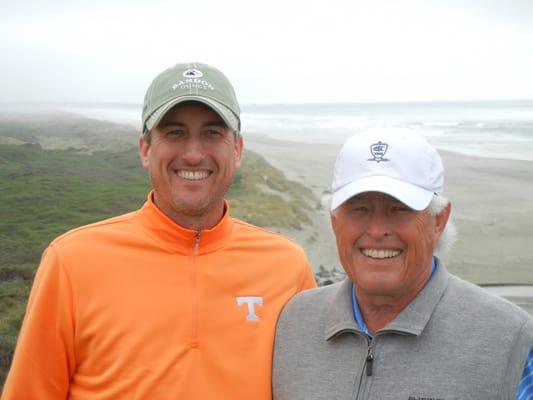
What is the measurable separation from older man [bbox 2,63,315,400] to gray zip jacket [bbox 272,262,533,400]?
0.43 metres

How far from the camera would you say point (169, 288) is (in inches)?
134

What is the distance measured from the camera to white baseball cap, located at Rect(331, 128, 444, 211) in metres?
2.90

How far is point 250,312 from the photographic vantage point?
3.59 meters

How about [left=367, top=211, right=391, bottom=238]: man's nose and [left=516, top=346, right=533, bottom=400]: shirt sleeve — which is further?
[left=367, top=211, right=391, bottom=238]: man's nose

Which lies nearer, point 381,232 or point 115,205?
point 381,232

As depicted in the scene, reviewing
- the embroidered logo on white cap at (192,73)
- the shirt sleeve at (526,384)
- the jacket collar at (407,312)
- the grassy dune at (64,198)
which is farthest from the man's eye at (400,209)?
the grassy dune at (64,198)

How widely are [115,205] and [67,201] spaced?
6.07ft

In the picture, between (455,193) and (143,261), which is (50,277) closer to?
(143,261)

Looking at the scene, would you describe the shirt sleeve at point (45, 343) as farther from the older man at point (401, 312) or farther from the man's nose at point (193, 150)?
the older man at point (401, 312)

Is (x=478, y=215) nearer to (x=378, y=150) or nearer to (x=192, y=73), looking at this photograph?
(x=192, y=73)

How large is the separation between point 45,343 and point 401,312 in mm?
1812

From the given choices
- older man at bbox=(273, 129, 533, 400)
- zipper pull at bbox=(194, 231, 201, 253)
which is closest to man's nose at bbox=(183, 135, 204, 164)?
zipper pull at bbox=(194, 231, 201, 253)

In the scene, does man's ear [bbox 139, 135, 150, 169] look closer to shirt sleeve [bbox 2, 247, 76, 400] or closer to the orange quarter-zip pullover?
the orange quarter-zip pullover

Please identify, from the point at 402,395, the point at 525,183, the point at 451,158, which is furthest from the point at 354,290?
the point at 451,158
